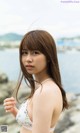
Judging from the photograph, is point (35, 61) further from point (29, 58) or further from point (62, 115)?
point (62, 115)

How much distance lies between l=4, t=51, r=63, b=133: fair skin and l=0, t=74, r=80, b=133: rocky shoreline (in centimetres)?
86

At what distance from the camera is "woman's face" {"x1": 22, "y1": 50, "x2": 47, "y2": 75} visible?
99 centimetres

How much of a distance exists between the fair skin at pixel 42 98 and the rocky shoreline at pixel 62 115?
2.82 ft

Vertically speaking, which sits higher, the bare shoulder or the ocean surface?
the bare shoulder

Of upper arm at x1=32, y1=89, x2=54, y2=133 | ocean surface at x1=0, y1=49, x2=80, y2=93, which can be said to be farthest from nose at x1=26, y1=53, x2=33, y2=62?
ocean surface at x1=0, y1=49, x2=80, y2=93

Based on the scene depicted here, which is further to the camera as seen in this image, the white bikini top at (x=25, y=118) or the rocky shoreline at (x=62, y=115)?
the rocky shoreline at (x=62, y=115)

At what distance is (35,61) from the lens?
992 mm

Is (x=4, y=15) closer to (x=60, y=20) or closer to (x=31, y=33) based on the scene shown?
(x=60, y=20)

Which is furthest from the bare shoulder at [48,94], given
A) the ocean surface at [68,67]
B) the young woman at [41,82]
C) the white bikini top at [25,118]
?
the ocean surface at [68,67]

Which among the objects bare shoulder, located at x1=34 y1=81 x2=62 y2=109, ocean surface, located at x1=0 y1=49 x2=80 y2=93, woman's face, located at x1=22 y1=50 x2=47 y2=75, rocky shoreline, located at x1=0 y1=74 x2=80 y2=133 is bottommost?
rocky shoreline, located at x1=0 y1=74 x2=80 y2=133

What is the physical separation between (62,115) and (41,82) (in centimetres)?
89

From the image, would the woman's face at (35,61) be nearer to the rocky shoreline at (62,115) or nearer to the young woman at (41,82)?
the young woman at (41,82)

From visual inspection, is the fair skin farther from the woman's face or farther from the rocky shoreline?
the rocky shoreline

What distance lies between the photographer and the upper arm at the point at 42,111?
0.93 meters
